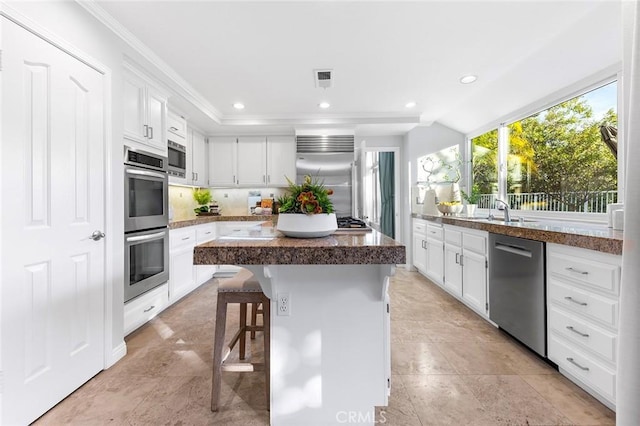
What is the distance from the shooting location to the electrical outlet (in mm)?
1245

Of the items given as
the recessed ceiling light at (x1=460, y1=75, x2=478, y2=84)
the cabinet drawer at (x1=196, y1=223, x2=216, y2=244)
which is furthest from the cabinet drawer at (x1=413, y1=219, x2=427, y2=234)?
the cabinet drawer at (x1=196, y1=223, x2=216, y2=244)

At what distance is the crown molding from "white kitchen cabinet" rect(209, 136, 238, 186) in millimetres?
733

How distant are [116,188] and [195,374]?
143cm

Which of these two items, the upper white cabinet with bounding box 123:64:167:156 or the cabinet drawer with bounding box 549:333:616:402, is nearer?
the cabinet drawer with bounding box 549:333:616:402

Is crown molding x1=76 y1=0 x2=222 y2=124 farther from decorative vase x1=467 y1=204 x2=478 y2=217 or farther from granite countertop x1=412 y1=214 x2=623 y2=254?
decorative vase x1=467 y1=204 x2=478 y2=217

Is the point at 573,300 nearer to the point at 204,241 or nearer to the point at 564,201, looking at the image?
the point at 564,201

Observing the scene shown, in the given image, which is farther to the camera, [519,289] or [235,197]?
[235,197]

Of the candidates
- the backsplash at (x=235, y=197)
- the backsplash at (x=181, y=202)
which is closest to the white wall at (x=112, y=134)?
the backsplash at (x=181, y=202)

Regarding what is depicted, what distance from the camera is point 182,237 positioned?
10.6ft

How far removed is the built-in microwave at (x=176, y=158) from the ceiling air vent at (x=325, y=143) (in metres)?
1.63

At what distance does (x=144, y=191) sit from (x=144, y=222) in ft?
0.89

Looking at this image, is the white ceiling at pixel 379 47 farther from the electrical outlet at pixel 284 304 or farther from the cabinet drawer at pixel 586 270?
the electrical outlet at pixel 284 304

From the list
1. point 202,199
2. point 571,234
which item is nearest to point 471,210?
point 571,234

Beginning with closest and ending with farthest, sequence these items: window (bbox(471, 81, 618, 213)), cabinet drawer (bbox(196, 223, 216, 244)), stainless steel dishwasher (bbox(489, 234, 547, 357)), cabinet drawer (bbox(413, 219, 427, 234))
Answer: stainless steel dishwasher (bbox(489, 234, 547, 357)), window (bbox(471, 81, 618, 213)), cabinet drawer (bbox(196, 223, 216, 244)), cabinet drawer (bbox(413, 219, 427, 234))
